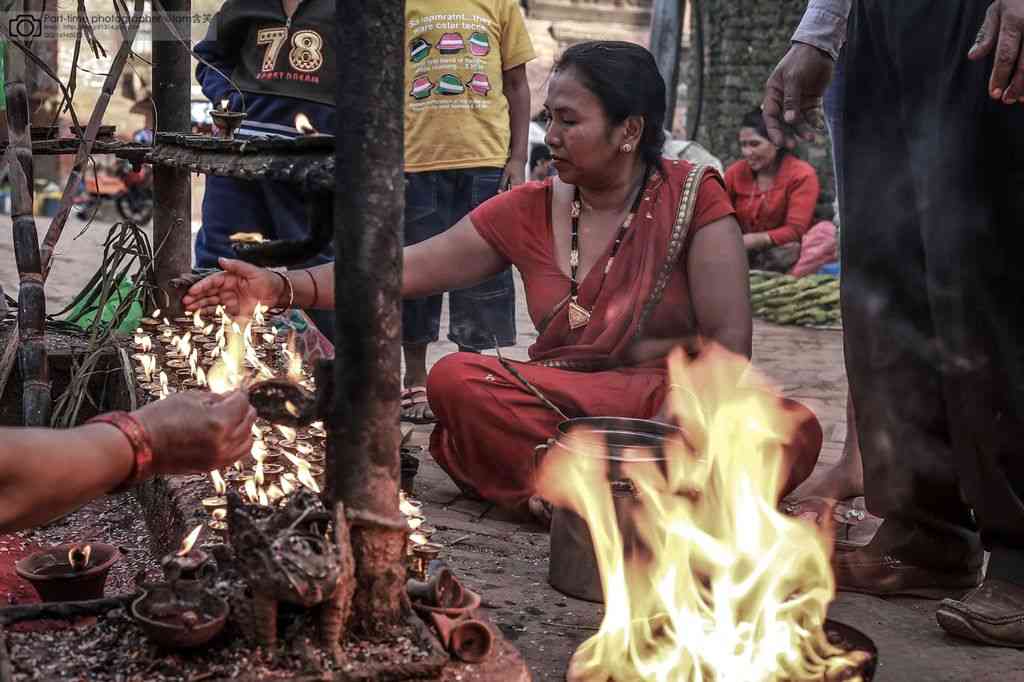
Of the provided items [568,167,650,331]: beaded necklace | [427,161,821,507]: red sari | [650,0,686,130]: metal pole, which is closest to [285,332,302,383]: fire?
[427,161,821,507]: red sari

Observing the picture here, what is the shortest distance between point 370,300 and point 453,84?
362 cm

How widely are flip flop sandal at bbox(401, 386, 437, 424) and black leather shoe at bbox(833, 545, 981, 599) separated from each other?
7.21 ft

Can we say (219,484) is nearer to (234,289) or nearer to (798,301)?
(234,289)

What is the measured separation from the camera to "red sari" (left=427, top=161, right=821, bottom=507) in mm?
3812

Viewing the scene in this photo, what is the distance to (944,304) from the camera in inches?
119

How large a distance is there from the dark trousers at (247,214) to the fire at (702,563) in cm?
233

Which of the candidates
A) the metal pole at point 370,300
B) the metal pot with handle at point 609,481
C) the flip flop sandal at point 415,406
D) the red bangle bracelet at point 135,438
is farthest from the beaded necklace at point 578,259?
the red bangle bracelet at point 135,438

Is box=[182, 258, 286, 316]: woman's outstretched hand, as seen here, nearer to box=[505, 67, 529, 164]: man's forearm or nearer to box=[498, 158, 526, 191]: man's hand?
box=[498, 158, 526, 191]: man's hand

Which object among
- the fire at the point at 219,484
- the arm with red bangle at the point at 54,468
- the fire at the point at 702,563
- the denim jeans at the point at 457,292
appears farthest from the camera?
the denim jeans at the point at 457,292

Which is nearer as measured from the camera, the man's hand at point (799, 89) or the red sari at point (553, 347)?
the man's hand at point (799, 89)

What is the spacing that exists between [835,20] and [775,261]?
628cm

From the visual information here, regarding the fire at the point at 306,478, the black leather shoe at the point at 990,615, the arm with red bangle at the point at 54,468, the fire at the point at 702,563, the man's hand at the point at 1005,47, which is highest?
the man's hand at the point at 1005,47

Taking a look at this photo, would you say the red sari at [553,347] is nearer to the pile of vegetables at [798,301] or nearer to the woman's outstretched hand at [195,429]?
the woman's outstretched hand at [195,429]

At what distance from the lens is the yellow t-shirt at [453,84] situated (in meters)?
5.34
